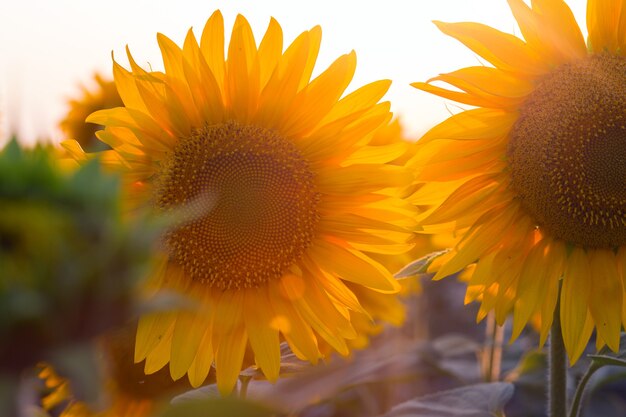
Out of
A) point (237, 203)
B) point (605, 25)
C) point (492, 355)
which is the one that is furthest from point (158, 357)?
point (492, 355)

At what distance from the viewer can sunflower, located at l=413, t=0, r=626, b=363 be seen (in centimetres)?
188

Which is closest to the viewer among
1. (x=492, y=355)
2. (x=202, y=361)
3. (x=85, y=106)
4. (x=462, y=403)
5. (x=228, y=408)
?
(x=228, y=408)

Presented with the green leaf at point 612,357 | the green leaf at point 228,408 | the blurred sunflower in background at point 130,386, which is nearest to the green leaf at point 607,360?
the green leaf at point 612,357

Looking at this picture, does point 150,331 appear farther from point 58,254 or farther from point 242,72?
point 58,254

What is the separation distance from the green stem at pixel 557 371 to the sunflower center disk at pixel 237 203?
2.22 feet

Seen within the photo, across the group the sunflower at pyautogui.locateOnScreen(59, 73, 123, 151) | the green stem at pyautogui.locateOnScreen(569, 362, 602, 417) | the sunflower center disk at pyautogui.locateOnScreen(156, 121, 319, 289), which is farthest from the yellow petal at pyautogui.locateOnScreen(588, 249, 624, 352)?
the sunflower at pyautogui.locateOnScreen(59, 73, 123, 151)

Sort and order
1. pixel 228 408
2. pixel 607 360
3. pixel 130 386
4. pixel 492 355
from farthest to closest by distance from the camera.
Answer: pixel 492 355 < pixel 130 386 < pixel 607 360 < pixel 228 408

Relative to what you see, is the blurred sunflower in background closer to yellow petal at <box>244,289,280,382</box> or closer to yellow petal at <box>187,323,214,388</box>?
yellow petal at <box>187,323,214,388</box>

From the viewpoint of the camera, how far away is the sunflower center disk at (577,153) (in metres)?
1.90

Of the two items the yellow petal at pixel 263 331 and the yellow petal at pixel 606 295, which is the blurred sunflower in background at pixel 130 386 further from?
the yellow petal at pixel 606 295

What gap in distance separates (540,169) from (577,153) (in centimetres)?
10

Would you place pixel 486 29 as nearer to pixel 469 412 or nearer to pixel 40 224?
pixel 469 412

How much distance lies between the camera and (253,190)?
1936 mm

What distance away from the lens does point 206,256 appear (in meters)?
1.94
